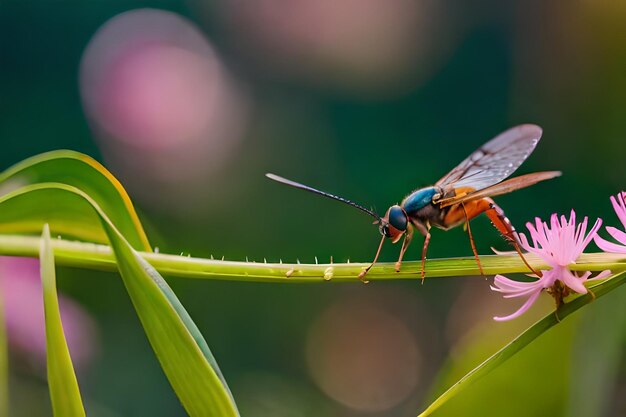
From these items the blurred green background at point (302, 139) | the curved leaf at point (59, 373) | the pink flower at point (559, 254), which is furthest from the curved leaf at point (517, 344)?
the blurred green background at point (302, 139)

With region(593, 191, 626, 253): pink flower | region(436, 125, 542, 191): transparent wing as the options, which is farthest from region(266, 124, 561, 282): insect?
region(593, 191, 626, 253): pink flower

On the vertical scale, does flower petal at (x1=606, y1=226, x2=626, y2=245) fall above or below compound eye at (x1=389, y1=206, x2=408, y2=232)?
below

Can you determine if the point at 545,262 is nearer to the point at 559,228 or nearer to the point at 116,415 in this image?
the point at 559,228

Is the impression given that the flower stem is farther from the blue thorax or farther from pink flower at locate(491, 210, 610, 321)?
the blue thorax

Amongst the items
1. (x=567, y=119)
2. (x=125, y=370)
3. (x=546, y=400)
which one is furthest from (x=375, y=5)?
(x=546, y=400)

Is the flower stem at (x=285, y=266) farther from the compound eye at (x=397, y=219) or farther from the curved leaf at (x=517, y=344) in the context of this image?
the compound eye at (x=397, y=219)

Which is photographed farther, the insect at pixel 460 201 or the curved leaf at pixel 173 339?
the insect at pixel 460 201

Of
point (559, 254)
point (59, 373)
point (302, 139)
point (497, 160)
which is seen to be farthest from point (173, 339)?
point (302, 139)
